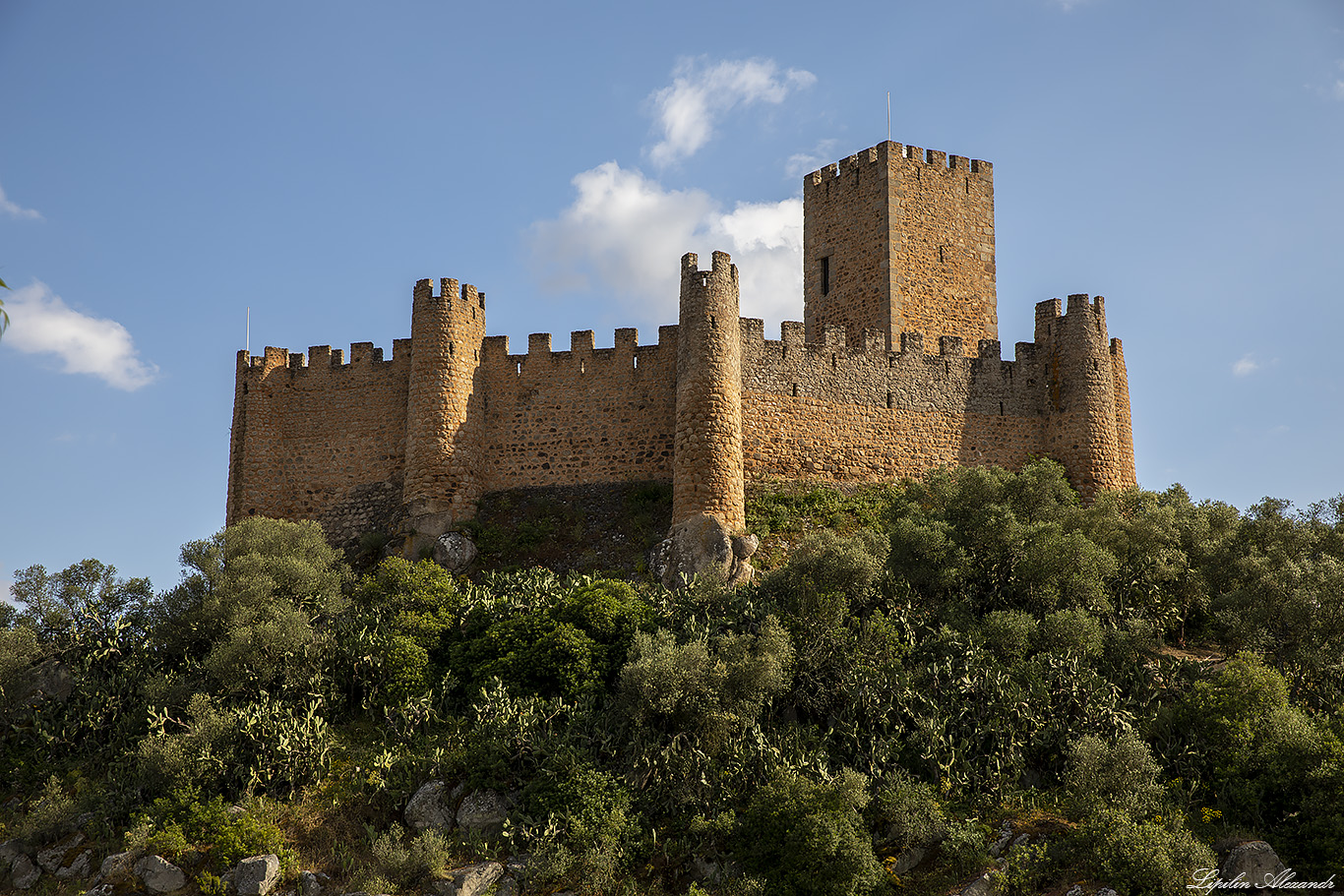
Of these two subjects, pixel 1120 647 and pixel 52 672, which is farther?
pixel 52 672

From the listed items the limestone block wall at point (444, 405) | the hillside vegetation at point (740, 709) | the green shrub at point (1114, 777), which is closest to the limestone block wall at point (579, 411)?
the limestone block wall at point (444, 405)

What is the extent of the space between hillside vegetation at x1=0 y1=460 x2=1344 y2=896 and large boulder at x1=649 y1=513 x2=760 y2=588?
58 cm

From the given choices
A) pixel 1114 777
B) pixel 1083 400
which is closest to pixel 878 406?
pixel 1083 400

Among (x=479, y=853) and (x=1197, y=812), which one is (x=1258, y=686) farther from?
(x=479, y=853)

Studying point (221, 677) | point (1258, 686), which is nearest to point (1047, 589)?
point (1258, 686)

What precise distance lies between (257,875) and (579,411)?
14826mm

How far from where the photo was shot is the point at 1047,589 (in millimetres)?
24688

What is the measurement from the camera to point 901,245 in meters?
37.2

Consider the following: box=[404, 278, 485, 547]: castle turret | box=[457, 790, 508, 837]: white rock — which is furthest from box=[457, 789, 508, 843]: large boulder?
box=[404, 278, 485, 547]: castle turret

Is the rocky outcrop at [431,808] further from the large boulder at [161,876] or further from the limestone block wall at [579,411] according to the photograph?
the limestone block wall at [579,411]

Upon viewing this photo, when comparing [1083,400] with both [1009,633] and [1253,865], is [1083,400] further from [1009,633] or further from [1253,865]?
[1253,865]

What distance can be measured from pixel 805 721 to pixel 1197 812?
23.1 feet

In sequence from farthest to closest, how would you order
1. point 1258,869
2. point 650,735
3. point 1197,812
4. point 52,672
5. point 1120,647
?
point 52,672 → point 1120,647 → point 650,735 → point 1197,812 → point 1258,869

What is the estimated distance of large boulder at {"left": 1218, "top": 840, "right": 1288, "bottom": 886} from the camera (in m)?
18.6
